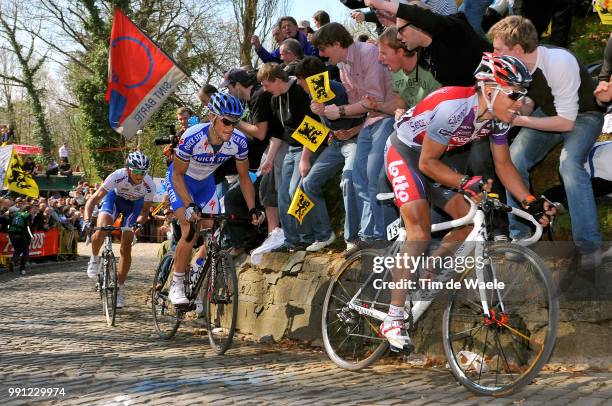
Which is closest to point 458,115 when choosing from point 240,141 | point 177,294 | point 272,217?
point 240,141

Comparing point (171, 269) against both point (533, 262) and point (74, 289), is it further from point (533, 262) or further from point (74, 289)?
point (74, 289)

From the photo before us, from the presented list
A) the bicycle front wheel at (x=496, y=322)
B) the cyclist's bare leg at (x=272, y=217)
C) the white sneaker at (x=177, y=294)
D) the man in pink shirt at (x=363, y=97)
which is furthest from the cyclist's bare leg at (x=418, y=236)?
the cyclist's bare leg at (x=272, y=217)

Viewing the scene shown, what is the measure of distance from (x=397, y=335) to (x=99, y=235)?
23.0 ft

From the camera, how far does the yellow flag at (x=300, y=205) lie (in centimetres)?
872

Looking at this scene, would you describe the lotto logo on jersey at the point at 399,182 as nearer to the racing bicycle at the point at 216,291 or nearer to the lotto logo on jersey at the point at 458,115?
the lotto logo on jersey at the point at 458,115

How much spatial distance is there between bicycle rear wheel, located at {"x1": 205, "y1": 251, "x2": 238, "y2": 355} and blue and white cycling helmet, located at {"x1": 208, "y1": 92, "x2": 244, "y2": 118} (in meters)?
1.47

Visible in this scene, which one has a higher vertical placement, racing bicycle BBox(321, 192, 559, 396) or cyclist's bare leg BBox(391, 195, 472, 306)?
cyclist's bare leg BBox(391, 195, 472, 306)

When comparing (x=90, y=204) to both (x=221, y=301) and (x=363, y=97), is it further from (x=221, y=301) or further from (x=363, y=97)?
(x=363, y=97)

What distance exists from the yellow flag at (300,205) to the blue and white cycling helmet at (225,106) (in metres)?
1.15

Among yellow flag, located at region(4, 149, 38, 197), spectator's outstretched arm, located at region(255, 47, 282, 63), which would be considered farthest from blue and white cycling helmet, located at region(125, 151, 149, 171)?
yellow flag, located at region(4, 149, 38, 197)

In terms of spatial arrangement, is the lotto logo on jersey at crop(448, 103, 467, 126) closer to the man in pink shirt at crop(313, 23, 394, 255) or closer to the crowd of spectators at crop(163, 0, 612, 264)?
the crowd of spectators at crop(163, 0, 612, 264)

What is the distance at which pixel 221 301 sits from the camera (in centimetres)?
798

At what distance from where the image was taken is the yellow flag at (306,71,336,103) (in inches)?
327

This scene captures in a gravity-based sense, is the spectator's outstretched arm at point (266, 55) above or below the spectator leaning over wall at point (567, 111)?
above
